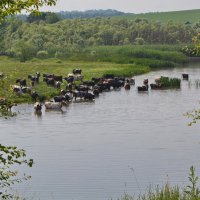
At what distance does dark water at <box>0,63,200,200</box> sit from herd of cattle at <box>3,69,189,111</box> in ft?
3.96

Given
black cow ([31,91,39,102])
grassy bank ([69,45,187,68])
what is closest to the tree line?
grassy bank ([69,45,187,68])

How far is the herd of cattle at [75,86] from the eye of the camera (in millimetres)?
49775

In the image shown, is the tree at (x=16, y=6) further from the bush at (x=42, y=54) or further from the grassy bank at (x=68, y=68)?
the bush at (x=42, y=54)

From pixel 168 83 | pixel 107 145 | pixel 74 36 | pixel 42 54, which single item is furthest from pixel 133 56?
pixel 107 145

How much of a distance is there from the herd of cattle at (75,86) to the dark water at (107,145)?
47.5 inches

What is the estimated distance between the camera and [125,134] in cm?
3666

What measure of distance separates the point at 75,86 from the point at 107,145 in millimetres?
23416

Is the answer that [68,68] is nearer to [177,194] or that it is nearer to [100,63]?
[100,63]

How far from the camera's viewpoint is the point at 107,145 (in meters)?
33.5

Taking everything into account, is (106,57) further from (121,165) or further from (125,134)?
(121,165)

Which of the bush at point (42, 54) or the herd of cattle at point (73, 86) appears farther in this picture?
the bush at point (42, 54)

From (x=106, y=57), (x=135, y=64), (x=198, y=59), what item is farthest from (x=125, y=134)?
(x=198, y=59)

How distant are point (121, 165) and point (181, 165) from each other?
101 inches

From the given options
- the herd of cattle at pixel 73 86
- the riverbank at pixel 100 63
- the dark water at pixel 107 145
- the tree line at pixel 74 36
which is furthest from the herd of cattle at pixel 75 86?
the tree line at pixel 74 36
